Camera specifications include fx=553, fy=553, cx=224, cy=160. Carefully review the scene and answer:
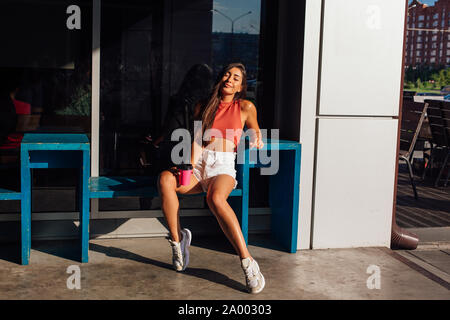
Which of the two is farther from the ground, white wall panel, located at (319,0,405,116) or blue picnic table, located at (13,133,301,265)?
white wall panel, located at (319,0,405,116)

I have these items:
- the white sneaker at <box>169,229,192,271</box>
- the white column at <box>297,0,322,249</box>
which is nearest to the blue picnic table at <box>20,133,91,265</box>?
the white sneaker at <box>169,229,192,271</box>

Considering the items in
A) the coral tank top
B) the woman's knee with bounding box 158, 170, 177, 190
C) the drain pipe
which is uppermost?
the coral tank top

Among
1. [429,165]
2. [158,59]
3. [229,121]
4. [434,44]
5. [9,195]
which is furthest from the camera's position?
[434,44]

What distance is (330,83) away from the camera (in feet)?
15.4

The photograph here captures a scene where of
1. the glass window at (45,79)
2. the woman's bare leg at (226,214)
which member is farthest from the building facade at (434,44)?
the woman's bare leg at (226,214)

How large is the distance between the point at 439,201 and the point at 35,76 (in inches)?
211

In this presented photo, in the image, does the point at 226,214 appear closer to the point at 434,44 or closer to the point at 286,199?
the point at 286,199

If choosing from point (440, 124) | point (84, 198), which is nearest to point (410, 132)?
point (440, 124)

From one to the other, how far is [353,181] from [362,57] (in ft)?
3.52

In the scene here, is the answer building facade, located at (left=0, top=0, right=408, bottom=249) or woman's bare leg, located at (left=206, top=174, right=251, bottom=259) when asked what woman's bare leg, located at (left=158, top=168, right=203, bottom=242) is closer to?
woman's bare leg, located at (left=206, top=174, right=251, bottom=259)

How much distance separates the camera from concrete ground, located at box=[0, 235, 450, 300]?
375 cm

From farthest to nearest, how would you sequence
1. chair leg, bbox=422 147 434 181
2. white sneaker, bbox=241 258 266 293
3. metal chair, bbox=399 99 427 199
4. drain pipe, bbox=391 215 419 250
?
chair leg, bbox=422 147 434 181, metal chair, bbox=399 99 427 199, drain pipe, bbox=391 215 419 250, white sneaker, bbox=241 258 266 293

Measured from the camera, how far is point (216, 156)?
431cm

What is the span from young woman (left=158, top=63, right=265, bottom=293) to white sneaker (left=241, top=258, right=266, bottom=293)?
1.08 ft
